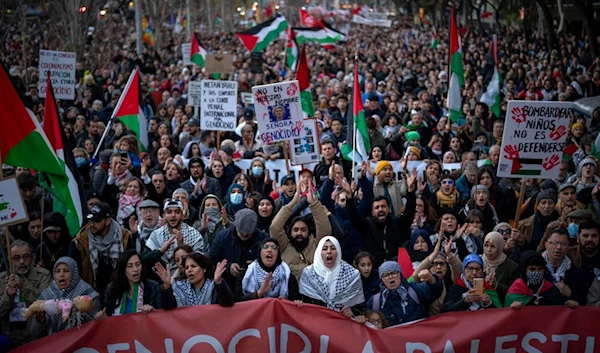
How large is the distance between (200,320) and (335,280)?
979 mm

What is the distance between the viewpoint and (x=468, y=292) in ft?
20.0

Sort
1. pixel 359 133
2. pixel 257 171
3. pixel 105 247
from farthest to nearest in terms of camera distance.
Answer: pixel 359 133 → pixel 257 171 → pixel 105 247

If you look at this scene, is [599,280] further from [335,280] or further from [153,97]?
[153,97]

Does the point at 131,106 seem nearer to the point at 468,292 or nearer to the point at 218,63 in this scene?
the point at 468,292

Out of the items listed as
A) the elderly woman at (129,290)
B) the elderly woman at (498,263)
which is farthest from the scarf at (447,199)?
the elderly woman at (129,290)

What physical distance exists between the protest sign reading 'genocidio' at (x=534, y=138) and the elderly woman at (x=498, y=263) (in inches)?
62.8

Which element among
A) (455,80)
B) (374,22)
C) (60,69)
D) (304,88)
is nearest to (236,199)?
(304,88)

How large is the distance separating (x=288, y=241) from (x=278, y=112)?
2.84 metres

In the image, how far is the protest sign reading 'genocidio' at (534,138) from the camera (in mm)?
8172

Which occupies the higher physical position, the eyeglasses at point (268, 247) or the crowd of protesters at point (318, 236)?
the eyeglasses at point (268, 247)

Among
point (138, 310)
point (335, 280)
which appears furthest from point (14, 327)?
point (335, 280)

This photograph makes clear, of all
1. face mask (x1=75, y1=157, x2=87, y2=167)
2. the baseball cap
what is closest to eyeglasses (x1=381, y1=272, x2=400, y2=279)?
the baseball cap

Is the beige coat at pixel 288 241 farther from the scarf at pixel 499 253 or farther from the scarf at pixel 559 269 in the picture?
the scarf at pixel 559 269

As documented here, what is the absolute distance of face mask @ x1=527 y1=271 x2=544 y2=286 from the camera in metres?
6.31
